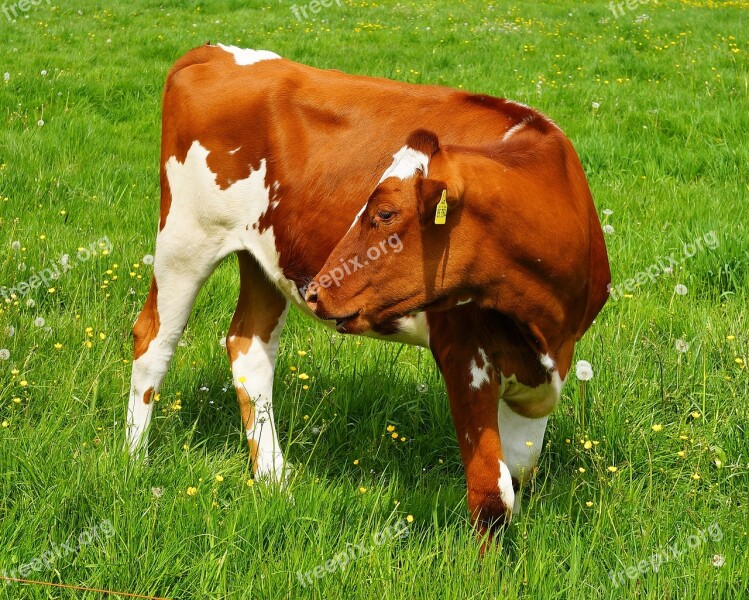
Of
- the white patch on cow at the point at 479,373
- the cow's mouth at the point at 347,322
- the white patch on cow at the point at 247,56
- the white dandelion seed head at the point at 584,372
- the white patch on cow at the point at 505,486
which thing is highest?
the white patch on cow at the point at 247,56

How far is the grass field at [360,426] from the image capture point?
124 inches

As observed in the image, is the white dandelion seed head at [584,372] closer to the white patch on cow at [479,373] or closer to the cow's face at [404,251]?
the white patch on cow at [479,373]

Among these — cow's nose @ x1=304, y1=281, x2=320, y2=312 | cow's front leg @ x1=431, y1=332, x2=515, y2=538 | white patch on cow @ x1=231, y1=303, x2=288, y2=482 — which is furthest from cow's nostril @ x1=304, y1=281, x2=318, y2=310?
white patch on cow @ x1=231, y1=303, x2=288, y2=482

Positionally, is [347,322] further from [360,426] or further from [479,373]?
[360,426]

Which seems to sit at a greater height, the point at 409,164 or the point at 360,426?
the point at 409,164

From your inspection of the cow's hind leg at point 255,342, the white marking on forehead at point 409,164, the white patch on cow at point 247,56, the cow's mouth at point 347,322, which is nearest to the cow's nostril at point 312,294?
the cow's mouth at point 347,322

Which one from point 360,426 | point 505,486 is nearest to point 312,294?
point 505,486

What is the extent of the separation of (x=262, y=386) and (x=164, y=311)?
0.58 metres

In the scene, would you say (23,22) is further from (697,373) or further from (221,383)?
(697,373)

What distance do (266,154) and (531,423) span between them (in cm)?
164

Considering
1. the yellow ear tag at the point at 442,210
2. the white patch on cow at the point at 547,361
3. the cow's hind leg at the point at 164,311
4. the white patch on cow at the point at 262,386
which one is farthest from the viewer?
the cow's hind leg at the point at 164,311

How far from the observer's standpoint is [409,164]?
303 cm

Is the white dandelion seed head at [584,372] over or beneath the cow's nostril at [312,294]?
beneath

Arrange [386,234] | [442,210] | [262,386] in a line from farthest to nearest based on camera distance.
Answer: [262,386] → [386,234] → [442,210]
